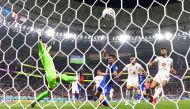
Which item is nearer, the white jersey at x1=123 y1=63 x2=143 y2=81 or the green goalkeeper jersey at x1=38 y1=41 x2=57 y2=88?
the green goalkeeper jersey at x1=38 y1=41 x2=57 y2=88

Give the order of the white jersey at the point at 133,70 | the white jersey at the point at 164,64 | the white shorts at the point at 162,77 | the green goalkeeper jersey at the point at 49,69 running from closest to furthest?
the green goalkeeper jersey at the point at 49,69
the white shorts at the point at 162,77
the white jersey at the point at 164,64
the white jersey at the point at 133,70

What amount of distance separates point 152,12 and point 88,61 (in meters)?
7.76

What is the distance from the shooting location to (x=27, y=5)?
22.1 meters

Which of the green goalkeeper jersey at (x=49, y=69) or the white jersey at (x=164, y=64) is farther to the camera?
the white jersey at (x=164, y=64)

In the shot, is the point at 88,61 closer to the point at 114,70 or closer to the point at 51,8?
the point at 51,8

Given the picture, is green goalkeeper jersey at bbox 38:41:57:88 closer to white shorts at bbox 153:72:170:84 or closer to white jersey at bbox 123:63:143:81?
white shorts at bbox 153:72:170:84

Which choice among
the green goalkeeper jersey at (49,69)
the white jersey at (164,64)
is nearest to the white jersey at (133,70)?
the white jersey at (164,64)

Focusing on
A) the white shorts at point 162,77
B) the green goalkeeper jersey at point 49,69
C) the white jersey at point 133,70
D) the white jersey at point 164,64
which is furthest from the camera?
the white jersey at point 133,70

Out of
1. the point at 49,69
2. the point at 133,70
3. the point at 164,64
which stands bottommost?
the point at 133,70

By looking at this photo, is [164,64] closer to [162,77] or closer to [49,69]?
[162,77]

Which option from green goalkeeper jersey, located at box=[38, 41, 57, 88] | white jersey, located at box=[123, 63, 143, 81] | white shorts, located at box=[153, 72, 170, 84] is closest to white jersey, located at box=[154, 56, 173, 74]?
white shorts, located at box=[153, 72, 170, 84]

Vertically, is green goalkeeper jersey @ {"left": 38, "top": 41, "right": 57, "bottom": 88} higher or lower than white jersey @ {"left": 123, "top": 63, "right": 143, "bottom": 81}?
higher

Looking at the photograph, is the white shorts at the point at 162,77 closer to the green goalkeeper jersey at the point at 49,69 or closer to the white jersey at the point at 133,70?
the white jersey at the point at 133,70

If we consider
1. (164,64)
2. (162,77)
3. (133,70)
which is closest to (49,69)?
(162,77)
